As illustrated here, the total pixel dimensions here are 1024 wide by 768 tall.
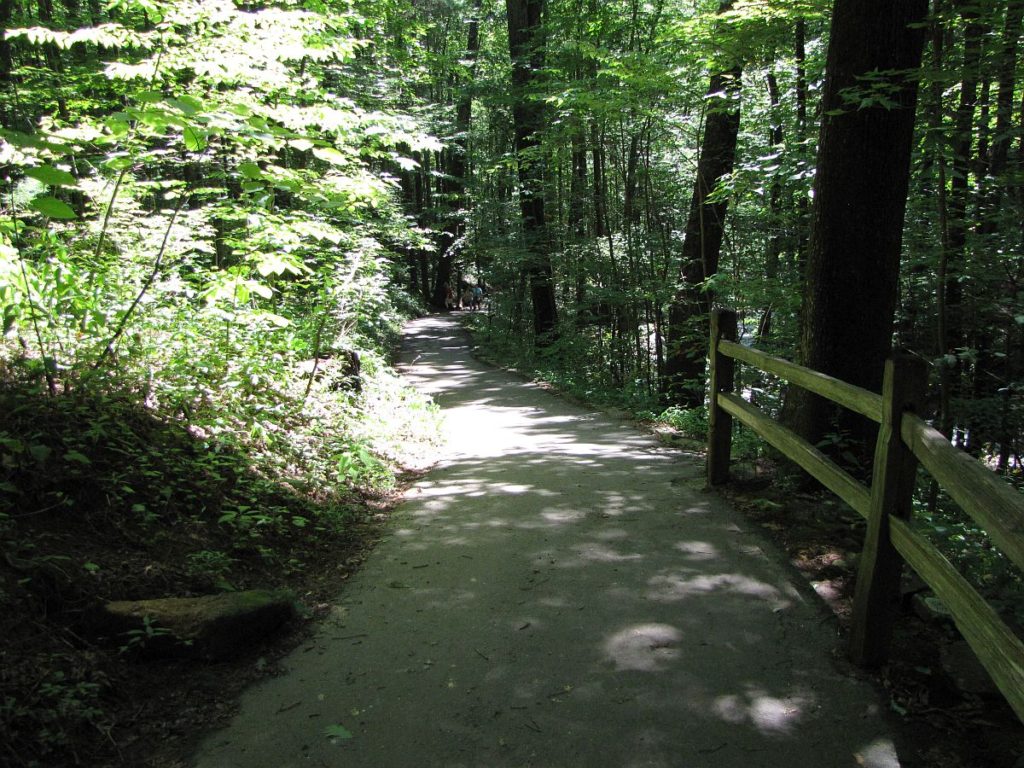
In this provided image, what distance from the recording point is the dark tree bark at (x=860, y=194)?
197 inches

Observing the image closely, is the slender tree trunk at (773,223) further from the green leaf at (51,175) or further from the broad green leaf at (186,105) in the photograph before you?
the green leaf at (51,175)

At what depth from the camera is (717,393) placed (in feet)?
20.3

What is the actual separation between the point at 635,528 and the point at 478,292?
30.9m

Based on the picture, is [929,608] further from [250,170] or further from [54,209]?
[54,209]

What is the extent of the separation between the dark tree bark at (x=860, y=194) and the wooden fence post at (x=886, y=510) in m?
2.32

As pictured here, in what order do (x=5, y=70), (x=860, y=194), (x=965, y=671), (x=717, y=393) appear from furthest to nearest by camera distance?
(x=5, y=70) < (x=717, y=393) < (x=860, y=194) < (x=965, y=671)

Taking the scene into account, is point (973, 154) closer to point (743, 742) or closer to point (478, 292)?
point (743, 742)

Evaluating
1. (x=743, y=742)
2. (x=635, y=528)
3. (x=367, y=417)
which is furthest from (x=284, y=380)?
(x=743, y=742)

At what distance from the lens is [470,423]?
1171 cm

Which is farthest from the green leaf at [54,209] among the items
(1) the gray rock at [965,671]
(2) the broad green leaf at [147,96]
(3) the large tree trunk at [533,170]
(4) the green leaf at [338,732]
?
(3) the large tree trunk at [533,170]

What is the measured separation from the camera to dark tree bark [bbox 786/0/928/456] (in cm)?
501

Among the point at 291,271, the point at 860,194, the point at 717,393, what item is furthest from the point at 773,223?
the point at 291,271

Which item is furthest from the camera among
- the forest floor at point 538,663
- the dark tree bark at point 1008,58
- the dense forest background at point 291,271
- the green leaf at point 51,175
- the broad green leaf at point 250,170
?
the dark tree bark at point 1008,58

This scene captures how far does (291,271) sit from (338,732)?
17.3ft
